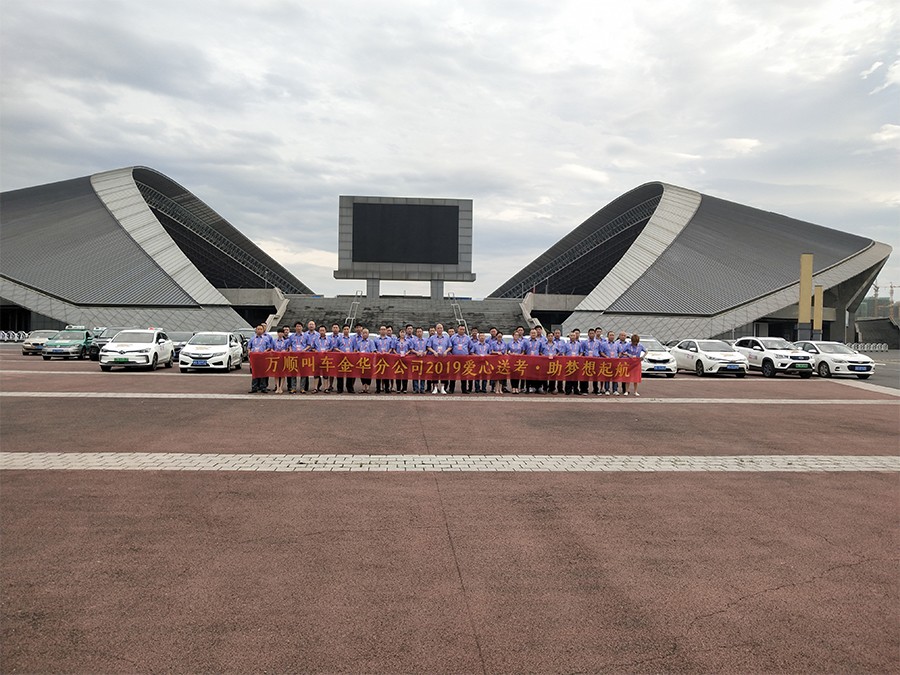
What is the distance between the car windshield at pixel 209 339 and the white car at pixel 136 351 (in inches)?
45.8

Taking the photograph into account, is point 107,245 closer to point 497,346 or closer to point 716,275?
point 497,346

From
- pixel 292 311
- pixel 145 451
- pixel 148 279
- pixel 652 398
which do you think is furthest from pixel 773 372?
pixel 148 279

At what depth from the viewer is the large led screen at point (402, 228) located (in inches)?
2111

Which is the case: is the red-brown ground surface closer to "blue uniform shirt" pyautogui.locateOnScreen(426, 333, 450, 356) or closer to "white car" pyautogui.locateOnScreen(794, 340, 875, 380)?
"blue uniform shirt" pyautogui.locateOnScreen(426, 333, 450, 356)

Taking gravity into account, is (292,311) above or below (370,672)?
above

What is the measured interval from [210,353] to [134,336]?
3.21m

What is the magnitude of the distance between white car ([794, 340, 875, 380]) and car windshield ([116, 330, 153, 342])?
24.4m

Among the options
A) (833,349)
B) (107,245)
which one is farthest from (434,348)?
(107,245)

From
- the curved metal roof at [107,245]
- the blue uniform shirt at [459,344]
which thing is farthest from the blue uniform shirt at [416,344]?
the curved metal roof at [107,245]

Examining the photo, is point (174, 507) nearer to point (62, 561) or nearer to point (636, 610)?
point (62, 561)

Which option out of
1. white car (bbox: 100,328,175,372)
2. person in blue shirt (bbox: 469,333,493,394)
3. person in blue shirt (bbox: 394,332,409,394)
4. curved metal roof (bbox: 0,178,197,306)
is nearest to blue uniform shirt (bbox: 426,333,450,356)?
person in blue shirt (bbox: 394,332,409,394)

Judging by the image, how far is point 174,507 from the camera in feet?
20.3

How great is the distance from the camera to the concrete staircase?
160 feet

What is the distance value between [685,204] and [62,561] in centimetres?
5398
